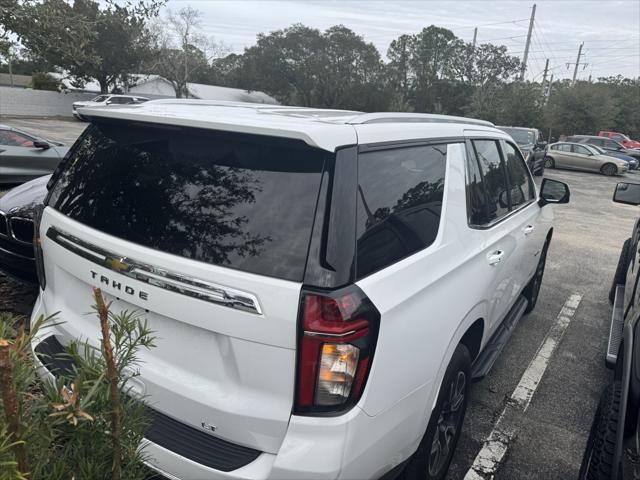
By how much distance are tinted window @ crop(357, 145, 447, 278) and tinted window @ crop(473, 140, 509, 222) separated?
0.71 metres

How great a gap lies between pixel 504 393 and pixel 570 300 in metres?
2.77

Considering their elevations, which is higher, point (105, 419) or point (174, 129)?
point (174, 129)

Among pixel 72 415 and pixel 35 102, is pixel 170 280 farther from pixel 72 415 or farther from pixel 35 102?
pixel 35 102

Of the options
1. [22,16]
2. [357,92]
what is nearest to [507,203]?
[22,16]

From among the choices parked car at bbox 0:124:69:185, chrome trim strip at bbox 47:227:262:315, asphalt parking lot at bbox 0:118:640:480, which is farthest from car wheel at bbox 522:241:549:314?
parked car at bbox 0:124:69:185

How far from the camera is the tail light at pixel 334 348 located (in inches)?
66.6

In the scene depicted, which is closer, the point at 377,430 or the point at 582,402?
the point at 377,430

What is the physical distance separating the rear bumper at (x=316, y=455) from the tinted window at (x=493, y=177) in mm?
1782

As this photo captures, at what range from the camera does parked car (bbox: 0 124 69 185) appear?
8133mm

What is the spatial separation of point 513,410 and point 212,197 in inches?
112

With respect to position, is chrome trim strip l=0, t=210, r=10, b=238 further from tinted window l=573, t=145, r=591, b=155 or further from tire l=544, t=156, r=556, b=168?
tinted window l=573, t=145, r=591, b=155

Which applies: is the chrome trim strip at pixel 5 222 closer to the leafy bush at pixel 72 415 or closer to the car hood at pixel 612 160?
the leafy bush at pixel 72 415

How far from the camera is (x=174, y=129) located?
2066mm

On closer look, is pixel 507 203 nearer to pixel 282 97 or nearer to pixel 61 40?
pixel 61 40
